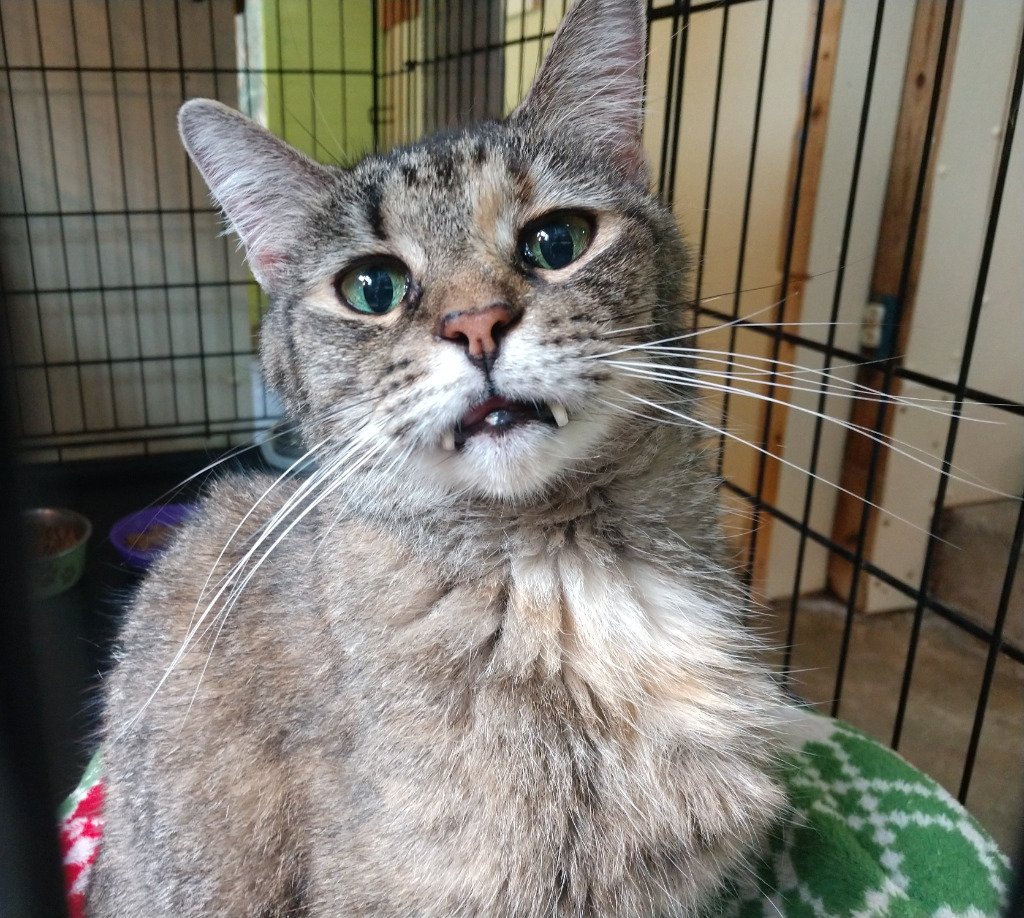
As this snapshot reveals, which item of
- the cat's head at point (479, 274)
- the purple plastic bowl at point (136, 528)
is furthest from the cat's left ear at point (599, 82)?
the purple plastic bowl at point (136, 528)

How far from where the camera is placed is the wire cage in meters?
1.84

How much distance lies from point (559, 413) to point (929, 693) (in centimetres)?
195

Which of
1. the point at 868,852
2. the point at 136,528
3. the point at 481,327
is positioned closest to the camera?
the point at 481,327

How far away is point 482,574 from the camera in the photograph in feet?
2.78

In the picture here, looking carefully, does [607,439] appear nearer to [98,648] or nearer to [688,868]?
[688,868]

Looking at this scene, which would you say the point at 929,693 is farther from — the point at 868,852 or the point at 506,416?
the point at 506,416

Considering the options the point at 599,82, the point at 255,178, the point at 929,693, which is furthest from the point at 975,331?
the point at 929,693

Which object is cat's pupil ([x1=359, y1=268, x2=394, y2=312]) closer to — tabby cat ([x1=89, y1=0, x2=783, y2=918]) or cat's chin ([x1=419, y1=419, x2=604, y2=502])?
tabby cat ([x1=89, y1=0, x2=783, y2=918])

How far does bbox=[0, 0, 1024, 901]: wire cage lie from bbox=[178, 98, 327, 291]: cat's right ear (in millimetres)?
441

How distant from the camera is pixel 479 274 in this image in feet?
2.60

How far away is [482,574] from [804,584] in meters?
1.97

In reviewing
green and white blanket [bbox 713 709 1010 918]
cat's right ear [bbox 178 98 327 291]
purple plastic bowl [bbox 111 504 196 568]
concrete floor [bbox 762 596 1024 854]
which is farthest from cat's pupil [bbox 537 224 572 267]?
Answer: purple plastic bowl [bbox 111 504 196 568]

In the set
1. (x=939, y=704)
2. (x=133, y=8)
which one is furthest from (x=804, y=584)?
(x=133, y=8)

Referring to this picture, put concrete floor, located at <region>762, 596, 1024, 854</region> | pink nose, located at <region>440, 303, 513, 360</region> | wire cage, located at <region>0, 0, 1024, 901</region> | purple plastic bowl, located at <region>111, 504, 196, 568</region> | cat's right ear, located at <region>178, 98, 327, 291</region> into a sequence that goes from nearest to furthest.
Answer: pink nose, located at <region>440, 303, 513, 360</region> → cat's right ear, located at <region>178, 98, 327, 291</region> → wire cage, located at <region>0, 0, 1024, 901</region> → concrete floor, located at <region>762, 596, 1024, 854</region> → purple plastic bowl, located at <region>111, 504, 196, 568</region>
